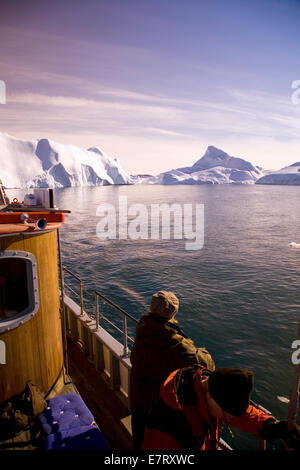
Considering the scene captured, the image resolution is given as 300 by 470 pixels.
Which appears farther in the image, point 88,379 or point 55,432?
point 88,379

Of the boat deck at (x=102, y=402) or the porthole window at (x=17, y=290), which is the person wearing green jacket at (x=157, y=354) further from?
the porthole window at (x=17, y=290)

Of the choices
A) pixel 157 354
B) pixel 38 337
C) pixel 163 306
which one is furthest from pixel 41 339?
pixel 163 306

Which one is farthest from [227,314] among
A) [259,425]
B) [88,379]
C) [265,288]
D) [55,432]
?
[259,425]

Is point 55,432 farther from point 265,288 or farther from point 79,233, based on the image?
point 79,233

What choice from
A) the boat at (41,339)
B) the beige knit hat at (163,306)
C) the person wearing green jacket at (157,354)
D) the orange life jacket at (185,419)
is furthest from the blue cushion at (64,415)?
the orange life jacket at (185,419)

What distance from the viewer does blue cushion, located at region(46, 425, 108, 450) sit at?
151 inches

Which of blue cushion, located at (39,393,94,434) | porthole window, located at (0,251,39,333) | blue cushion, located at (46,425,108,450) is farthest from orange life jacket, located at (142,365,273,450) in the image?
porthole window, located at (0,251,39,333)

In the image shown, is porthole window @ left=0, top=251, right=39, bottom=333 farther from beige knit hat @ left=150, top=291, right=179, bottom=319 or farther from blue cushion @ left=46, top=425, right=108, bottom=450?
beige knit hat @ left=150, top=291, right=179, bottom=319

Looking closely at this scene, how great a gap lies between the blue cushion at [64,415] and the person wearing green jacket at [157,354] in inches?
46.3

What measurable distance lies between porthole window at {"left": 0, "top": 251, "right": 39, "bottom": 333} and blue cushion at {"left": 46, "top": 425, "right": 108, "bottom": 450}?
1604 millimetres

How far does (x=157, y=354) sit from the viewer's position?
128 inches

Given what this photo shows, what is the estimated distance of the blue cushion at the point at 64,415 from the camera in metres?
4.16

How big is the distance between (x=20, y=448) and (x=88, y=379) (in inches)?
100

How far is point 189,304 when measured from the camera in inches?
731
